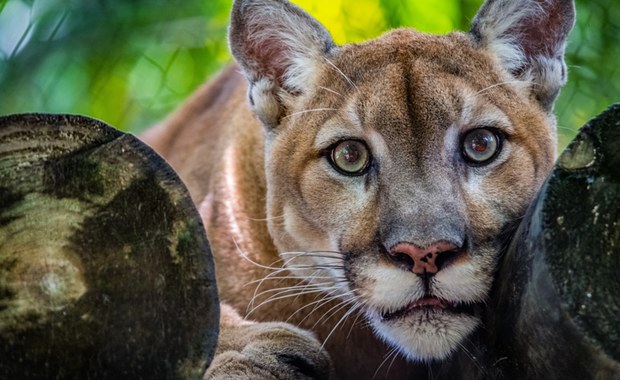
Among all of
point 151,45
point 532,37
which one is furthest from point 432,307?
point 151,45

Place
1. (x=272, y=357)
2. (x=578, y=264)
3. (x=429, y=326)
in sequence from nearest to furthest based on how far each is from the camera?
1. (x=578, y=264)
2. (x=429, y=326)
3. (x=272, y=357)

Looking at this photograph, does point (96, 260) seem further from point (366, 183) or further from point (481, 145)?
point (481, 145)

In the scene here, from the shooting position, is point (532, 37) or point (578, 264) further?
point (532, 37)

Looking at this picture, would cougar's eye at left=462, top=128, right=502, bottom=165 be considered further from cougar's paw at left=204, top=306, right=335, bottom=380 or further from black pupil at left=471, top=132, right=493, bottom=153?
cougar's paw at left=204, top=306, right=335, bottom=380

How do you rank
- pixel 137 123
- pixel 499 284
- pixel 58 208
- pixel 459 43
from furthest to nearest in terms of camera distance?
pixel 137 123
pixel 459 43
pixel 499 284
pixel 58 208

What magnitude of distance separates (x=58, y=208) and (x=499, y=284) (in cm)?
96

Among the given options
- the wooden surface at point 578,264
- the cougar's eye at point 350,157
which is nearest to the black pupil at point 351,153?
the cougar's eye at point 350,157

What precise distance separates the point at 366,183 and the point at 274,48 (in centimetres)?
79

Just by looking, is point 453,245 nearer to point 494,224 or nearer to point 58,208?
point 494,224

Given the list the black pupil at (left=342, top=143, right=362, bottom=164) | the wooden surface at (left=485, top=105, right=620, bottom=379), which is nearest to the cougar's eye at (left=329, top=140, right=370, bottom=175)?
the black pupil at (left=342, top=143, right=362, bottom=164)

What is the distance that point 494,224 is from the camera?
2.48m

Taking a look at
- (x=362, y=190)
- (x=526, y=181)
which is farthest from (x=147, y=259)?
(x=526, y=181)

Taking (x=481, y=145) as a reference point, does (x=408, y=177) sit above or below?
below

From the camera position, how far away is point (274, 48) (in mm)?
3305
